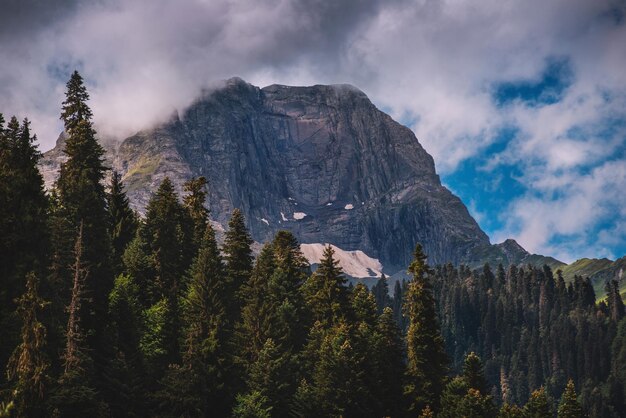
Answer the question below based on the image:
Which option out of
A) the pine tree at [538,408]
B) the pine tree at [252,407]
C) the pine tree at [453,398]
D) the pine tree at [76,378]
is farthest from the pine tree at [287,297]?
the pine tree at [538,408]

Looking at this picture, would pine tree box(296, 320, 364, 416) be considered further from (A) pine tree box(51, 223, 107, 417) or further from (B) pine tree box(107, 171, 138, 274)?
(B) pine tree box(107, 171, 138, 274)

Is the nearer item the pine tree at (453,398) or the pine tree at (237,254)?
the pine tree at (453,398)

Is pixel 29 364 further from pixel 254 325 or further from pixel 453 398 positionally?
pixel 453 398

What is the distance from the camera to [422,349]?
76.8 meters

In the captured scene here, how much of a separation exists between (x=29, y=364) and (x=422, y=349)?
40841mm

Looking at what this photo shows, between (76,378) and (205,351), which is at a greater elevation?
(205,351)

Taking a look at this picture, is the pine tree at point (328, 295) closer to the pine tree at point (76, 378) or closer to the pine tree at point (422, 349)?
the pine tree at point (422, 349)

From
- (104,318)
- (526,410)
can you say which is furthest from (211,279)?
(526,410)

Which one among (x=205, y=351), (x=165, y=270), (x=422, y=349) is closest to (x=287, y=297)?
(x=205, y=351)

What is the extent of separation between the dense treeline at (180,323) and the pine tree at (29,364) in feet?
0.38

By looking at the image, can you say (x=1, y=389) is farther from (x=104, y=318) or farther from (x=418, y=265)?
(x=418, y=265)

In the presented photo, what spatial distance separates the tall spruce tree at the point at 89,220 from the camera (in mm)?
66625

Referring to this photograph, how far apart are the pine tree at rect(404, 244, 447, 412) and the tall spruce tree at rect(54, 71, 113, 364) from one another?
28.7m

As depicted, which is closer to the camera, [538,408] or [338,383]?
[338,383]
